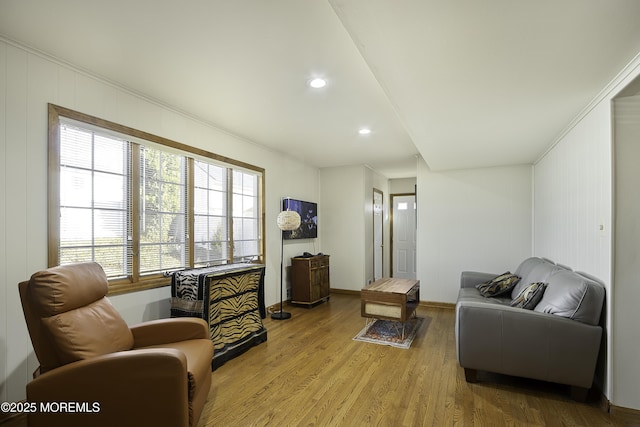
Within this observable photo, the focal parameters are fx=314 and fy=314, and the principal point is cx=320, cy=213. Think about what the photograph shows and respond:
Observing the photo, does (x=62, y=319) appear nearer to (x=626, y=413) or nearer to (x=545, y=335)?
(x=545, y=335)

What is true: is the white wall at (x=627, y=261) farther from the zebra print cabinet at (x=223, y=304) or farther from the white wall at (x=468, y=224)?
the zebra print cabinet at (x=223, y=304)

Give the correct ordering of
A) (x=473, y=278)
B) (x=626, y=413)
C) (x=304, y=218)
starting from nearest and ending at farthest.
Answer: (x=626, y=413)
(x=473, y=278)
(x=304, y=218)

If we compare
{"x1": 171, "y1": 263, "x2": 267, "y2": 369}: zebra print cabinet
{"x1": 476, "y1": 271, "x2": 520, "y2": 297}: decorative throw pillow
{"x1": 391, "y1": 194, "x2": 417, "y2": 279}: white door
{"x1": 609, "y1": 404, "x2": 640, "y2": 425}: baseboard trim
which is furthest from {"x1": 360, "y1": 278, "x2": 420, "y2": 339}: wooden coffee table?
{"x1": 391, "y1": 194, "x2": 417, "y2": 279}: white door

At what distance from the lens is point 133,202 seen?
289 cm

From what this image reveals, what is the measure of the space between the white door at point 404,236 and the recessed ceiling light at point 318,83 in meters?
5.54

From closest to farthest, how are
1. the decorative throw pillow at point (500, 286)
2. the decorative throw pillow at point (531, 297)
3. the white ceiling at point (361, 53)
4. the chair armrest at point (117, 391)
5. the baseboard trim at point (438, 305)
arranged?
the white ceiling at point (361, 53) → the chair armrest at point (117, 391) → the decorative throw pillow at point (531, 297) → the decorative throw pillow at point (500, 286) → the baseboard trim at point (438, 305)

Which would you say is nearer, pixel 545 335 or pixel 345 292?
pixel 545 335

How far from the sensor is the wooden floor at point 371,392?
2115 millimetres

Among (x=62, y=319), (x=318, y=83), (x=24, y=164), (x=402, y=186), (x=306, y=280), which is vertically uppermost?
(x=318, y=83)

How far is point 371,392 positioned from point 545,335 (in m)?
1.39

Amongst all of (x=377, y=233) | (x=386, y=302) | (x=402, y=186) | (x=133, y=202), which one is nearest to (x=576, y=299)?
(x=386, y=302)

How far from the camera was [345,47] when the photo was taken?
82.3 inches

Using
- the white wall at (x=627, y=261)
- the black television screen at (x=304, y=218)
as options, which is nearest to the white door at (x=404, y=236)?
the black television screen at (x=304, y=218)

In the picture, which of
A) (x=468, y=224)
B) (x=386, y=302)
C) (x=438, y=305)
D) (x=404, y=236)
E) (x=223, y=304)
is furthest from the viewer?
(x=404, y=236)
